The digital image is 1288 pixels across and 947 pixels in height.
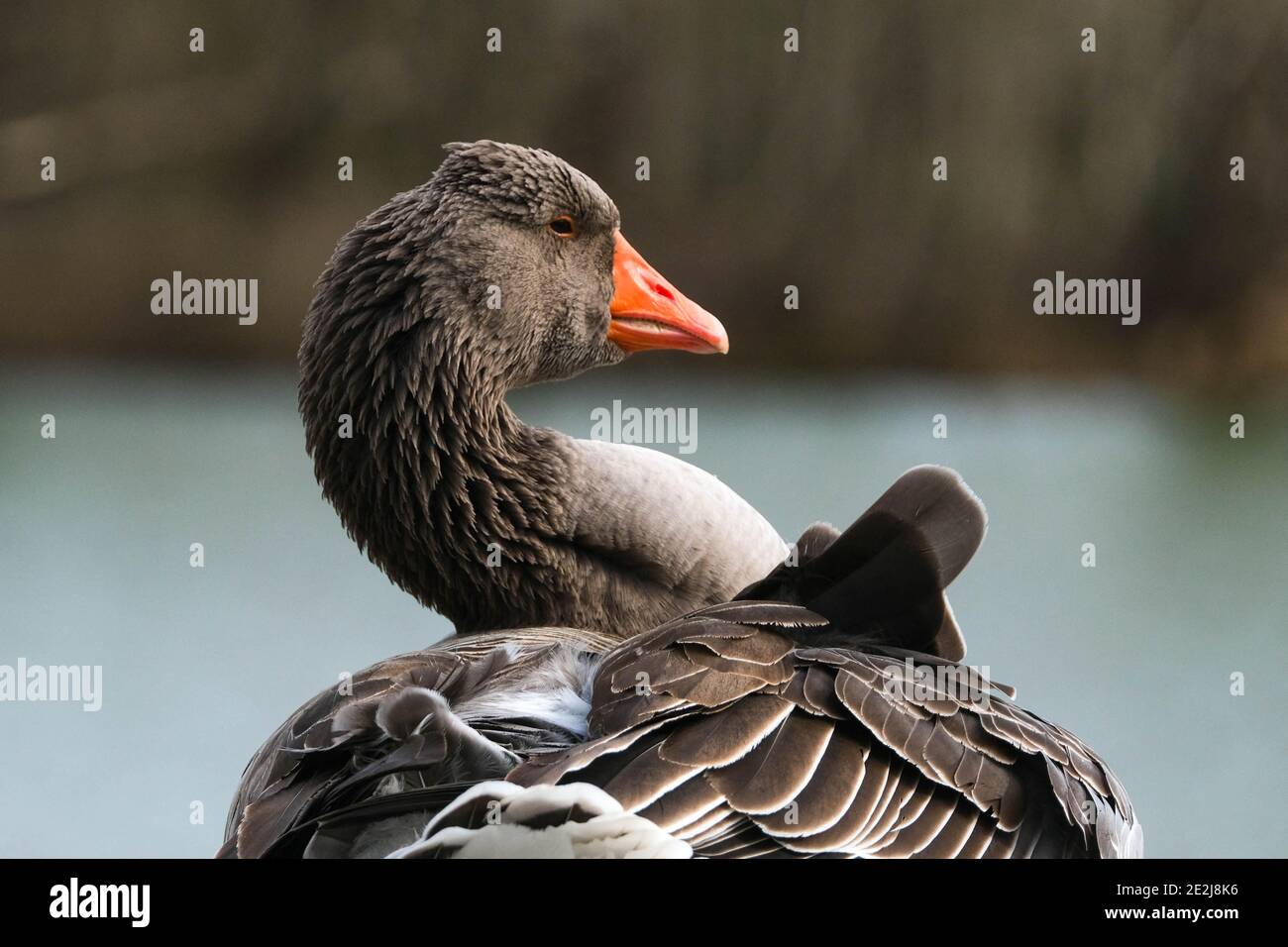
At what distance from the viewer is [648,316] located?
3.56m

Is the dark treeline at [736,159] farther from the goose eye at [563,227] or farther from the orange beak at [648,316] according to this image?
the goose eye at [563,227]

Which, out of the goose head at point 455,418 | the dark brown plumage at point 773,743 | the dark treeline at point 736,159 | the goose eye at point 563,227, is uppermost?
the dark treeline at point 736,159

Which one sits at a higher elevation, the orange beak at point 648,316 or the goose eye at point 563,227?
the goose eye at point 563,227

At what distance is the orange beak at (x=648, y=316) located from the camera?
355cm

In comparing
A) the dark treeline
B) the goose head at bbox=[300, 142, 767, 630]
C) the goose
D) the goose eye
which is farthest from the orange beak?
the dark treeline

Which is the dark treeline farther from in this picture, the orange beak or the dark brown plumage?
the dark brown plumage

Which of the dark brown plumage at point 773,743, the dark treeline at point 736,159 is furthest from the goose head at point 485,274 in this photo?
the dark treeline at point 736,159

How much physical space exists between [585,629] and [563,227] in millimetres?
1063

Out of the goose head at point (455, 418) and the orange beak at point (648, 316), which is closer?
the goose head at point (455, 418)

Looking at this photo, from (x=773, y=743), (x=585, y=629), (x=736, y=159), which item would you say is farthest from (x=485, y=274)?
(x=736, y=159)

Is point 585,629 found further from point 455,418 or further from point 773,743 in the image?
point 773,743

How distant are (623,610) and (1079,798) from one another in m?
1.18

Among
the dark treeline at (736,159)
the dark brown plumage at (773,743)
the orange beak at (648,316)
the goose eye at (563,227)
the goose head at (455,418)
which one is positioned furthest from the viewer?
the dark treeline at (736,159)

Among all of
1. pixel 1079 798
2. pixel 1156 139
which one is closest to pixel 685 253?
pixel 1156 139
